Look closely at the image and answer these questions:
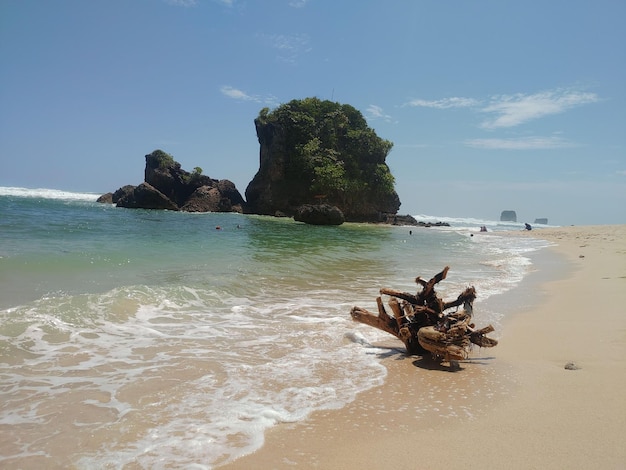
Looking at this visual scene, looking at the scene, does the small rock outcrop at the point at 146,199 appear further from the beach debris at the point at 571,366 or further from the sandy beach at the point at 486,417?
the beach debris at the point at 571,366

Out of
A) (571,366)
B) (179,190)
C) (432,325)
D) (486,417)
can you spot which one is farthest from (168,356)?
(179,190)

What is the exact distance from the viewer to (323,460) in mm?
3010

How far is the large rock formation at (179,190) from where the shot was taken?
66375mm

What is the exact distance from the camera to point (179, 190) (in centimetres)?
7100

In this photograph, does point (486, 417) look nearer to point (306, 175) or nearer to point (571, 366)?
point (571, 366)

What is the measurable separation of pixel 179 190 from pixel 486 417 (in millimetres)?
72122

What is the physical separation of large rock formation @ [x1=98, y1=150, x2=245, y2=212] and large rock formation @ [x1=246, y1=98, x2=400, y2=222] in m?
5.65

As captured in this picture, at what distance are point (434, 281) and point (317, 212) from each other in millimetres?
39808

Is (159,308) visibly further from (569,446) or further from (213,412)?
(569,446)

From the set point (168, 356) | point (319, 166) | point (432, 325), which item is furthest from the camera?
point (319, 166)

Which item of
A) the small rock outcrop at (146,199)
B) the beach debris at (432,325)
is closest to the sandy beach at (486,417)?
the beach debris at (432,325)

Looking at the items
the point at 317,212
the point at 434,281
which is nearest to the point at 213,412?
the point at 434,281

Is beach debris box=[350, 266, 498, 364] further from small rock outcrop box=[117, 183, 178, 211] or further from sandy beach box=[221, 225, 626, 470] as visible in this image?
small rock outcrop box=[117, 183, 178, 211]

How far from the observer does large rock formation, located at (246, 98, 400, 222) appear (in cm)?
6231
